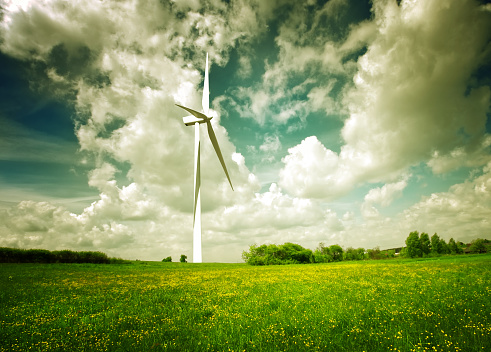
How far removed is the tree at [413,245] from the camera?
116062 mm

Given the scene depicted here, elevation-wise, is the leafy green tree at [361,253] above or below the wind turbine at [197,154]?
below

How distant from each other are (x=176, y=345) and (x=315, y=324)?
13.7 feet

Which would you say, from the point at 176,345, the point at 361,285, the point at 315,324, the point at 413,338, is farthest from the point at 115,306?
the point at 361,285

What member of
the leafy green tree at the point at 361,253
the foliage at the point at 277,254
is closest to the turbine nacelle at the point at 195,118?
the foliage at the point at 277,254

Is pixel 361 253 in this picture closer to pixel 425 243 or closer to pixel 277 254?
pixel 425 243

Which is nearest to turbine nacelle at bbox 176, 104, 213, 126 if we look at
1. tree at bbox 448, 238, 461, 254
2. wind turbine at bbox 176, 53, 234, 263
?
wind turbine at bbox 176, 53, 234, 263

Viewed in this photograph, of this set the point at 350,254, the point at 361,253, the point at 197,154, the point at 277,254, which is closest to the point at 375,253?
the point at 361,253

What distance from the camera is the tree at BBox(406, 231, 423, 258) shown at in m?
116

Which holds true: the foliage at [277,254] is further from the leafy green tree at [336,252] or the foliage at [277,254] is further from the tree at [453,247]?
the tree at [453,247]

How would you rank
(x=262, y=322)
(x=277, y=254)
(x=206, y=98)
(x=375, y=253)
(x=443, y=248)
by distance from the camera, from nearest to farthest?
(x=262, y=322) → (x=206, y=98) → (x=277, y=254) → (x=443, y=248) → (x=375, y=253)

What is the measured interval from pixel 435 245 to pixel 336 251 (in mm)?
53181

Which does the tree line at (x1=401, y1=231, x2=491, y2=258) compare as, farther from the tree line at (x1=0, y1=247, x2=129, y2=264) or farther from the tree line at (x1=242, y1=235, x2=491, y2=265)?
the tree line at (x1=0, y1=247, x2=129, y2=264)

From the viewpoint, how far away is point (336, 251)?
109 m

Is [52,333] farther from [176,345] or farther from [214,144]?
[214,144]
